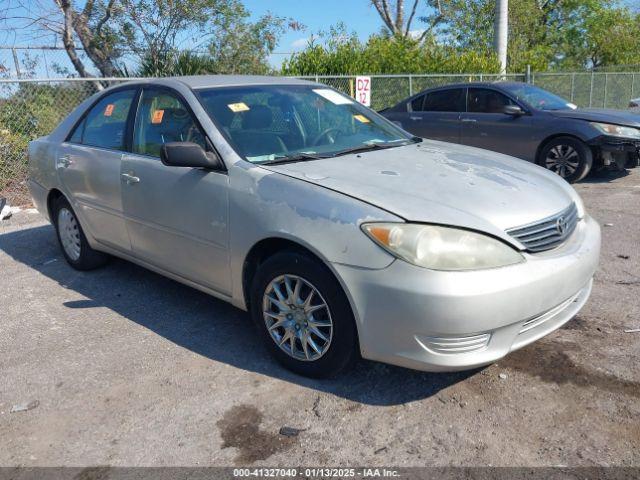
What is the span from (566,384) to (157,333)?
2566 mm

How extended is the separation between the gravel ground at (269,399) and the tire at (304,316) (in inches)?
5.8

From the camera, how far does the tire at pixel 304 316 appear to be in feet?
9.86

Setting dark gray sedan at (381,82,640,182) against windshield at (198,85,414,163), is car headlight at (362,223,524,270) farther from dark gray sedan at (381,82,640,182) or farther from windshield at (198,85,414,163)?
dark gray sedan at (381,82,640,182)

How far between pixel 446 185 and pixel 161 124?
209cm

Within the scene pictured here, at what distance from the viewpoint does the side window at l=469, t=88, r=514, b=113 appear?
367 inches

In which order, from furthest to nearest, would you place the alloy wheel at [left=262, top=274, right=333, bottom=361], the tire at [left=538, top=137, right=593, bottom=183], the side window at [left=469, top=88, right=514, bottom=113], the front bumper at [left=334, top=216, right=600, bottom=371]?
1. the side window at [left=469, top=88, right=514, bottom=113]
2. the tire at [left=538, top=137, right=593, bottom=183]
3. the alloy wheel at [left=262, top=274, right=333, bottom=361]
4. the front bumper at [left=334, top=216, right=600, bottom=371]

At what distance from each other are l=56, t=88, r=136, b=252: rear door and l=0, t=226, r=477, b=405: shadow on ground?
46cm

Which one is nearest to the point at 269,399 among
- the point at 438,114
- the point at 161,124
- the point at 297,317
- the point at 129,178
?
the point at 297,317

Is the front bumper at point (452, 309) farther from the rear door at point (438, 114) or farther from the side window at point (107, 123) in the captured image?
the rear door at point (438, 114)

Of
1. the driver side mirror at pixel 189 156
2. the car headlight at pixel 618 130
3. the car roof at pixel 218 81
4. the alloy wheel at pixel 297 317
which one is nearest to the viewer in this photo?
the alloy wheel at pixel 297 317

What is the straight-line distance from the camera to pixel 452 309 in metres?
2.70

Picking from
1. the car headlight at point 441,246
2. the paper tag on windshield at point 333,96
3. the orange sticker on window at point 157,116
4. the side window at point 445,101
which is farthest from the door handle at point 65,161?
the side window at point 445,101

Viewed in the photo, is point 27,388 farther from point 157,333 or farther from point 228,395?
point 228,395

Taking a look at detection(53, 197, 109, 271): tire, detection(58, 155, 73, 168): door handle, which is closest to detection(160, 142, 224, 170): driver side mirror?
detection(58, 155, 73, 168): door handle
